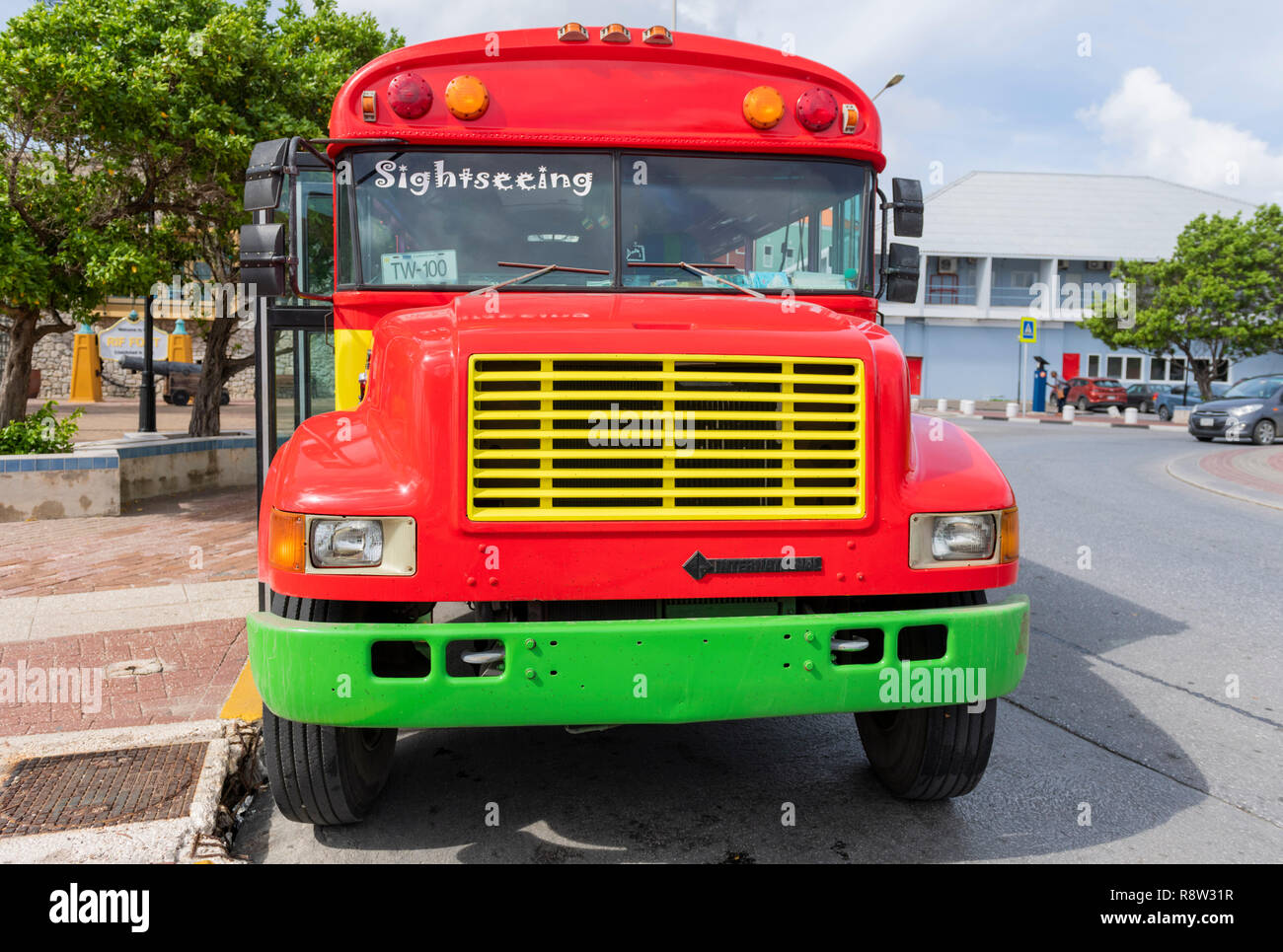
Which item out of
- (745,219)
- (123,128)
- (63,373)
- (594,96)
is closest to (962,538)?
(745,219)

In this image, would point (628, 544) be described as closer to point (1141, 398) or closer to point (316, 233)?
point (316, 233)

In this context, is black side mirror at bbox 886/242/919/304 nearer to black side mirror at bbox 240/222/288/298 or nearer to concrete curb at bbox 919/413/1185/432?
black side mirror at bbox 240/222/288/298

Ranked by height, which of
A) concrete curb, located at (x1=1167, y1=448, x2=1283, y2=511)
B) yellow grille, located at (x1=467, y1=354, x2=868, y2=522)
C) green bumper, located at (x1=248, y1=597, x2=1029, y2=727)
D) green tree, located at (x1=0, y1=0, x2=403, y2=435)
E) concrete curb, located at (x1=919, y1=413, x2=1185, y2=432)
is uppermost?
green tree, located at (x1=0, y1=0, x2=403, y2=435)

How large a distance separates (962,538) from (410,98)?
2680 millimetres

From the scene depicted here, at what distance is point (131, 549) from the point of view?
27.7ft

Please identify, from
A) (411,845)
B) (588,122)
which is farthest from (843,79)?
(411,845)

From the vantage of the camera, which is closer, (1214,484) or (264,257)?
(264,257)

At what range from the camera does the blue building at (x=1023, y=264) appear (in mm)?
45094

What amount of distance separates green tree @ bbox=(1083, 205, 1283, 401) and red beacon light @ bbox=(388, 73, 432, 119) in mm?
36270

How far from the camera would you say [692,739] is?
4.46 metres

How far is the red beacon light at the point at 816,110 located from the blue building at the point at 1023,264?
41.7 meters

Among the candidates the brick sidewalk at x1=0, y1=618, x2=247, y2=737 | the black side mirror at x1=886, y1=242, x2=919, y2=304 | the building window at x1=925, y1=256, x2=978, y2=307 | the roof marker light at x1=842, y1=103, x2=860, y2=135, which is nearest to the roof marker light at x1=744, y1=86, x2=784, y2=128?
the roof marker light at x1=842, y1=103, x2=860, y2=135

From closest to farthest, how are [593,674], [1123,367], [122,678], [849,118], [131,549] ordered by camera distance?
[593,674] → [849,118] → [122,678] → [131,549] → [1123,367]

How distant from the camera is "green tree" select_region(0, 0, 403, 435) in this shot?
8.79m
